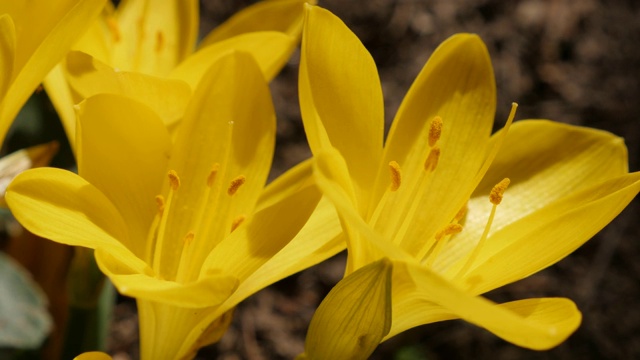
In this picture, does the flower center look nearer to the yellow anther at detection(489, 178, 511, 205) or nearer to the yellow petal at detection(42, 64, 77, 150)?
the yellow anther at detection(489, 178, 511, 205)

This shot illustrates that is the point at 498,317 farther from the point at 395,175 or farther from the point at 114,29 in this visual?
the point at 114,29

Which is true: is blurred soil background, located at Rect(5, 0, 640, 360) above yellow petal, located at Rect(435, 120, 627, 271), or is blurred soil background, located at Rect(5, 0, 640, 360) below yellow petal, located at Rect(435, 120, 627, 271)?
below

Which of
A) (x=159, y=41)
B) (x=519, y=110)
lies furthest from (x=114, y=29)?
(x=519, y=110)

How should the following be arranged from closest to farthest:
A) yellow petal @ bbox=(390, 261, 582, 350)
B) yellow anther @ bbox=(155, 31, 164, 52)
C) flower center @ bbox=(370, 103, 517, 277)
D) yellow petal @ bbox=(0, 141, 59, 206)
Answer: yellow petal @ bbox=(390, 261, 582, 350), flower center @ bbox=(370, 103, 517, 277), yellow petal @ bbox=(0, 141, 59, 206), yellow anther @ bbox=(155, 31, 164, 52)


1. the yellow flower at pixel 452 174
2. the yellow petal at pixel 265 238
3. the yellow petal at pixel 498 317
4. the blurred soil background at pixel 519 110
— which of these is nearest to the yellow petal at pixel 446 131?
the yellow flower at pixel 452 174

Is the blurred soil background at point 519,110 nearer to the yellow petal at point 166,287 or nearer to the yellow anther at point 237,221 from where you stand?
the yellow anther at point 237,221

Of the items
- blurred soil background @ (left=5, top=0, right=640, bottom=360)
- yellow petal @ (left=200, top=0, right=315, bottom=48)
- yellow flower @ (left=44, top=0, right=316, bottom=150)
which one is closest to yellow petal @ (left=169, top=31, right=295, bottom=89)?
yellow flower @ (left=44, top=0, right=316, bottom=150)
